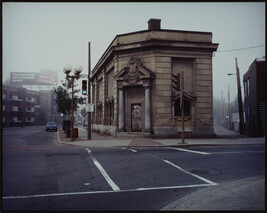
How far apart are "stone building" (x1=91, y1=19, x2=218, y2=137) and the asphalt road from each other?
10.2m

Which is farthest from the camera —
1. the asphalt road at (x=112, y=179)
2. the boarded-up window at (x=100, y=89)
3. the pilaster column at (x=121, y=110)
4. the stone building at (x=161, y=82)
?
the boarded-up window at (x=100, y=89)

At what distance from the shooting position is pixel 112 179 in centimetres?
698

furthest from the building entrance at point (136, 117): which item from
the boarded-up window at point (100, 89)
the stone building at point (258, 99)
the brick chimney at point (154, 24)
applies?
the stone building at point (258, 99)

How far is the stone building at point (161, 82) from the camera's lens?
20.7 meters

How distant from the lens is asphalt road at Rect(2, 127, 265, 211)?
199 inches

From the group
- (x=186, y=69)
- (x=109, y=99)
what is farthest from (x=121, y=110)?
(x=186, y=69)

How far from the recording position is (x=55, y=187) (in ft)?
20.2

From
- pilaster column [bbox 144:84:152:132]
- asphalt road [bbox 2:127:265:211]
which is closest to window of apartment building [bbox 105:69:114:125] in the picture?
pilaster column [bbox 144:84:152:132]

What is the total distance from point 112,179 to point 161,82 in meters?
14.7

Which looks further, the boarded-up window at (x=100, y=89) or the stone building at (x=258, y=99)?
the boarded-up window at (x=100, y=89)

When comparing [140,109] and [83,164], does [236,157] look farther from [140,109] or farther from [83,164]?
[140,109]

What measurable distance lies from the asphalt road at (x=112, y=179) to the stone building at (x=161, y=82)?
10152 mm

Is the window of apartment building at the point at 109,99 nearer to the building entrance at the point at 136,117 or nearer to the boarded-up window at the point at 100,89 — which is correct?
the boarded-up window at the point at 100,89

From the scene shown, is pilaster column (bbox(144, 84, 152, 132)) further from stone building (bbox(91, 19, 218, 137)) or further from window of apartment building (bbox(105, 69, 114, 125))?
window of apartment building (bbox(105, 69, 114, 125))
